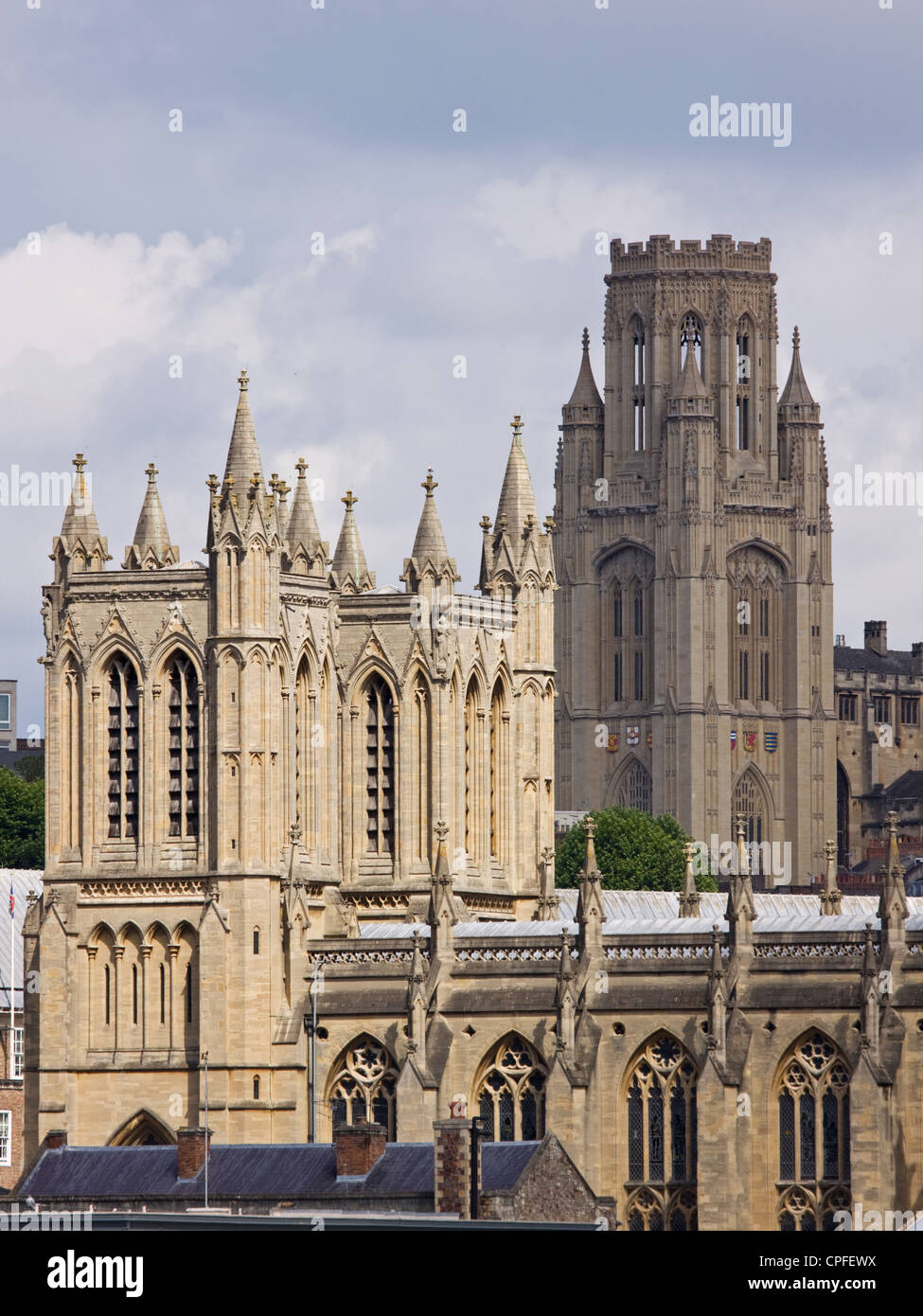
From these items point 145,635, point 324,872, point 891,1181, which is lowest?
point 891,1181

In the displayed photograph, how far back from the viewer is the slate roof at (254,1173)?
A: 87.4 meters

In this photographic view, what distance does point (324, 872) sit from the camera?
114250mm

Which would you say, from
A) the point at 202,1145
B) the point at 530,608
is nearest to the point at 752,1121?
the point at 202,1145

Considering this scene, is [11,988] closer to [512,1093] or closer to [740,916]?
[512,1093]

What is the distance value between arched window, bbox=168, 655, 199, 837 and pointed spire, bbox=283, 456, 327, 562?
241 inches

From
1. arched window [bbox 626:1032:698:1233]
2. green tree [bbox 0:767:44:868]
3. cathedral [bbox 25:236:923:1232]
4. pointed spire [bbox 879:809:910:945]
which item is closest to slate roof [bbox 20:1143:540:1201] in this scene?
cathedral [bbox 25:236:923:1232]

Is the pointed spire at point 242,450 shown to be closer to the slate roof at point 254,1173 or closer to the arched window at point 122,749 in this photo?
the arched window at point 122,749

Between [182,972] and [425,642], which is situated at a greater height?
[425,642]

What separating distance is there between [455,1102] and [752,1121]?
8.33 meters

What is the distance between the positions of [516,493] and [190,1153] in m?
37.7

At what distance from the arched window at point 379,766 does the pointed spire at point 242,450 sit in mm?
8305

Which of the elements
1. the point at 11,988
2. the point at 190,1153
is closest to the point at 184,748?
the point at 190,1153

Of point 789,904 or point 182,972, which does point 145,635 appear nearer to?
point 182,972

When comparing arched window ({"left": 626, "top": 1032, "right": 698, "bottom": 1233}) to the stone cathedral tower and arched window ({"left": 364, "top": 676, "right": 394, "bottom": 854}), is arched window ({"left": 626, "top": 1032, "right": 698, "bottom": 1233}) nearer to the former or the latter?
the stone cathedral tower
